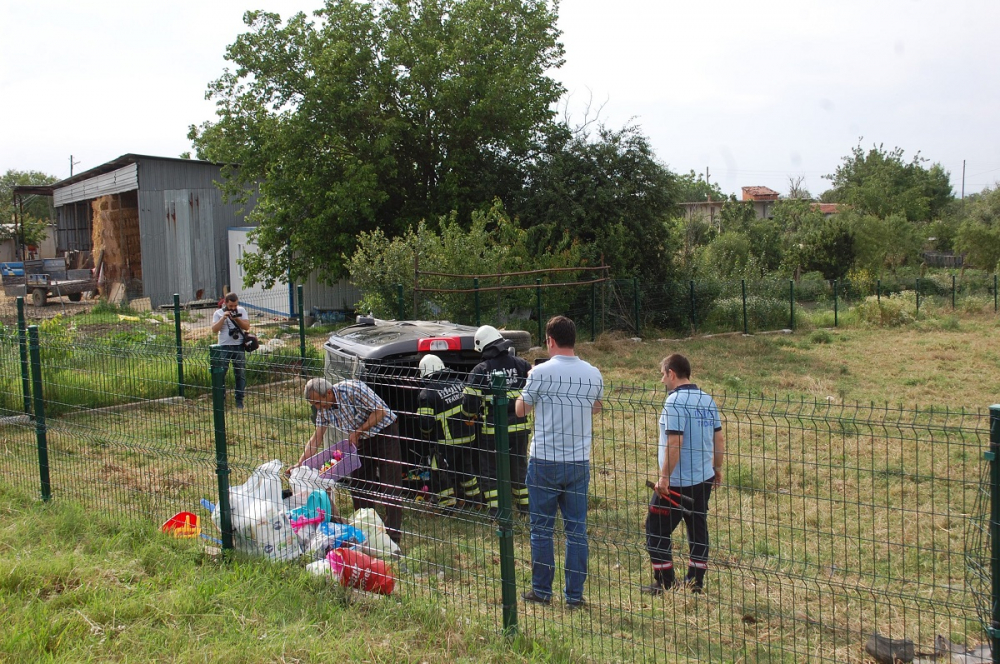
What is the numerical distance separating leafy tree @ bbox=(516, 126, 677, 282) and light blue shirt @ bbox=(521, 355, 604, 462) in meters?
15.3

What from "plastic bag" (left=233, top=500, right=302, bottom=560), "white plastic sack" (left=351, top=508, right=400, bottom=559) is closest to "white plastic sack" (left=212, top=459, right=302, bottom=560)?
"plastic bag" (left=233, top=500, right=302, bottom=560)

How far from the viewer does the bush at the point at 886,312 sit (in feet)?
70.0

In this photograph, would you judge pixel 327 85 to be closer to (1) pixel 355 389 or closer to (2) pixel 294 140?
(2) pixel 294 140

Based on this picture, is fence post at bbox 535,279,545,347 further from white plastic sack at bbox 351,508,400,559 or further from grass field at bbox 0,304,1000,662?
white plastic sack at bbox 351,508,400,559

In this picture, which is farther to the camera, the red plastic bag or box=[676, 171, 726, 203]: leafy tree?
box=[676, 171, 726, 203]: leafy tree

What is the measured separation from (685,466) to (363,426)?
1.97 m

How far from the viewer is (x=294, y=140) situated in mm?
21859

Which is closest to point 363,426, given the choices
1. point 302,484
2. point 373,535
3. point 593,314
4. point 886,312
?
point 302,484

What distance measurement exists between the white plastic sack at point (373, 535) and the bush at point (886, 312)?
19.6m

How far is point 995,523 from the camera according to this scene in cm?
288

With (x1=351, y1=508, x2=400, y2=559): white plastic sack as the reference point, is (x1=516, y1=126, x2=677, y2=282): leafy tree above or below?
above

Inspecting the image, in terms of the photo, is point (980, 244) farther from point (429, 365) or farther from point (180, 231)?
point (429, 365)

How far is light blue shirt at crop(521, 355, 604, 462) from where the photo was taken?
15.1 feet

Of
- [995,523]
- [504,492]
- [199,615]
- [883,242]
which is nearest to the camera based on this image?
[995,523]
